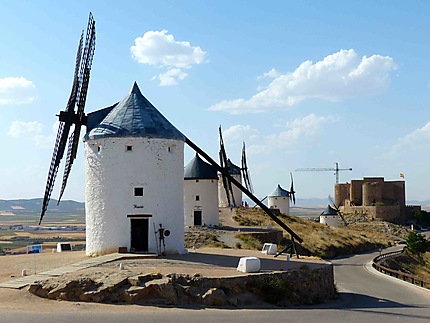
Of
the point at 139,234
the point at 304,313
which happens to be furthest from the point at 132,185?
the point at 304,313

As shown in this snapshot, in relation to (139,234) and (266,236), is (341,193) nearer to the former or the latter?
(266,236)

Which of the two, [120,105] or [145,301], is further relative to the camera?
[120,105]

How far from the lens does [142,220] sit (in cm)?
2472

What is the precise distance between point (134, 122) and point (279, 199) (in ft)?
145

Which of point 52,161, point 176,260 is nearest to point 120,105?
point 52,161

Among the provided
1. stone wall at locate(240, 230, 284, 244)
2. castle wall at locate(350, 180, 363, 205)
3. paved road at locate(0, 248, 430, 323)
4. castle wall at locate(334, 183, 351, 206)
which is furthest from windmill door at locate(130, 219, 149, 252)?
castle wall at locate(334, 183, 351, 206)

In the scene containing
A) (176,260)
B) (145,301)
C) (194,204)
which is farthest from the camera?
(194,204)

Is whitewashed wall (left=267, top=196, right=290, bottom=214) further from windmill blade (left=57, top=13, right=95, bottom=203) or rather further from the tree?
windmill blade (left=57, top=13, right=95, bottom=203)

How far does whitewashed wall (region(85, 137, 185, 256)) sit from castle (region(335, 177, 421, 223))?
57456 mm

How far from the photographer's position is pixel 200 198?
43812mm

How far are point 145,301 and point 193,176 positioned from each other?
90.4ft

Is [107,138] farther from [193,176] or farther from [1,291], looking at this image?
[193,176]

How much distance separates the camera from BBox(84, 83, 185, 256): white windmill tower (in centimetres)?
2447

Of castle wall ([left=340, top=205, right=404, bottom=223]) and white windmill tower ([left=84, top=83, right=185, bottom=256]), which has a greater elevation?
white windmill tower ([left=84, top=83, right=185, bottom=256])
